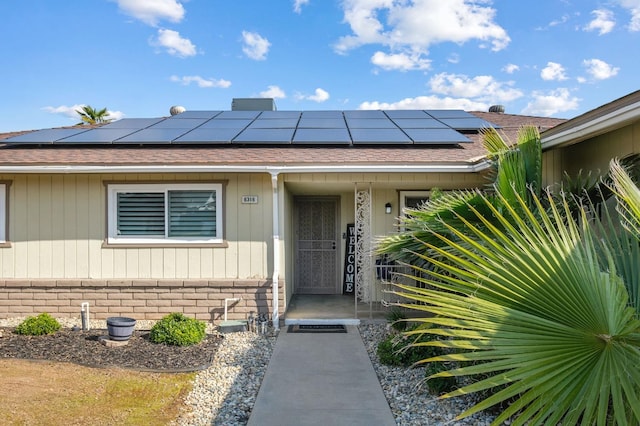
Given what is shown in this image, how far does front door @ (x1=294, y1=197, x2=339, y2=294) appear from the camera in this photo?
10.0 meters

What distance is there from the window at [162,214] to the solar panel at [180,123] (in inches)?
107

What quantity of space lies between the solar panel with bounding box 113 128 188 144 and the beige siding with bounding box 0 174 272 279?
3.77 ft

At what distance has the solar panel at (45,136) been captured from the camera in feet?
27.9

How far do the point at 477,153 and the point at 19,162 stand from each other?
826 cm

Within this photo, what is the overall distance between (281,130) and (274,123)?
2.92ft

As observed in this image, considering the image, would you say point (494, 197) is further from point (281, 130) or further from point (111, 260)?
point (111, 260)

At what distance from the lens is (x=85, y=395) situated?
455cm

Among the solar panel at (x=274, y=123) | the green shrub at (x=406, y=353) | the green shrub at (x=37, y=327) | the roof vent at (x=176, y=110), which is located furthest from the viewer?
the roof vent at (x=176, y=110)

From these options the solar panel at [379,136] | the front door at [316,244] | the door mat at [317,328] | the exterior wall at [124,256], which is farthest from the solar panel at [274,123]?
the door mat at [317,328]

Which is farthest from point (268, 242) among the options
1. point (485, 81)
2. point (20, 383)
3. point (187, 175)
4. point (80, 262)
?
point (485, 81)

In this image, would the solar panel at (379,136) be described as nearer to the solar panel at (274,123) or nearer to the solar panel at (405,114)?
the solar panel at (274,123)

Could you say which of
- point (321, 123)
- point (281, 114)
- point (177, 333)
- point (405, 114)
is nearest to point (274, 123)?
point (321, 123)

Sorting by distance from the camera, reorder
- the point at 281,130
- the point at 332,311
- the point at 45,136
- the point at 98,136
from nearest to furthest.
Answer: the point at 332,311
the point at 98,136
the point at 45,136
the point at 281,130

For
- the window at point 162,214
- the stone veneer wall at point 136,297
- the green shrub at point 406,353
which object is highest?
the window at point 162,214
